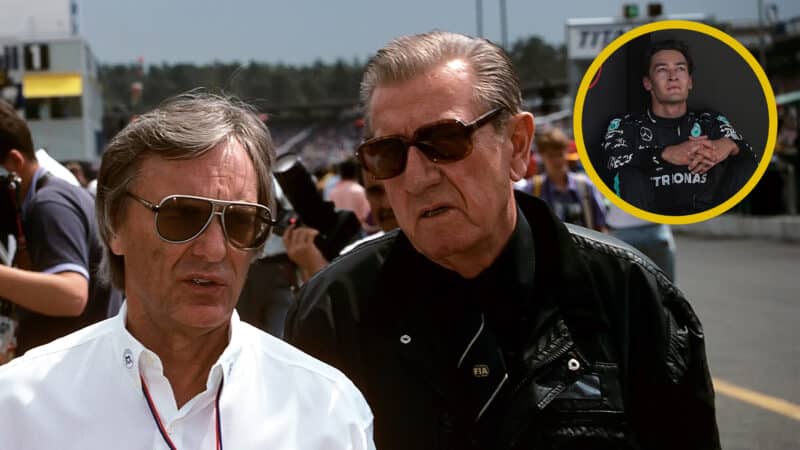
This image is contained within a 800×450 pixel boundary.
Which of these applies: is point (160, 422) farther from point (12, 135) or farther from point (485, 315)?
point (12, 135)

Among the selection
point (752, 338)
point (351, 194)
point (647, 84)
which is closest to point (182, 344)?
point (647, 84)

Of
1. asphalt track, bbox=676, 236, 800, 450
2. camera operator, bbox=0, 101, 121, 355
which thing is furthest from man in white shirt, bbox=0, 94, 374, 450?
asphalt track, bbox=676, 236, 800, 450

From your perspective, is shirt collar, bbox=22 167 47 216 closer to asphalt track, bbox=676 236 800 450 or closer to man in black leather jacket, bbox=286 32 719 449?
man in black leather jacket, bbox=286 32 719 449

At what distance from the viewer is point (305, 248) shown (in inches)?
195

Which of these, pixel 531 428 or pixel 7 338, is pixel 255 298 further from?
pixel 531 428

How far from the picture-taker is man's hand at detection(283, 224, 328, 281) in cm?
492

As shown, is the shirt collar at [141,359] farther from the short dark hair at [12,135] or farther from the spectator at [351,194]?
the spectator at [351,194]

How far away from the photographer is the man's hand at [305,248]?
16.1ft

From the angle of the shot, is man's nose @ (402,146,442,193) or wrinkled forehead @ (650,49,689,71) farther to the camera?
man's nose @ (402,146,442,193)

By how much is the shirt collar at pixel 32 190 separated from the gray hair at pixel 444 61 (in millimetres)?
2032

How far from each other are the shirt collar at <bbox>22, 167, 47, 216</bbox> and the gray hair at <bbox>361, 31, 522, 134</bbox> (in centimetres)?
203

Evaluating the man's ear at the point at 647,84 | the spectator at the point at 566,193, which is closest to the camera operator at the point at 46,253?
the man's ear at the point at 647,84

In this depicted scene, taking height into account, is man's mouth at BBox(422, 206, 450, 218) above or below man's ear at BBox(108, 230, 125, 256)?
above

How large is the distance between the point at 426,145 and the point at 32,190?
2343 millimetres
